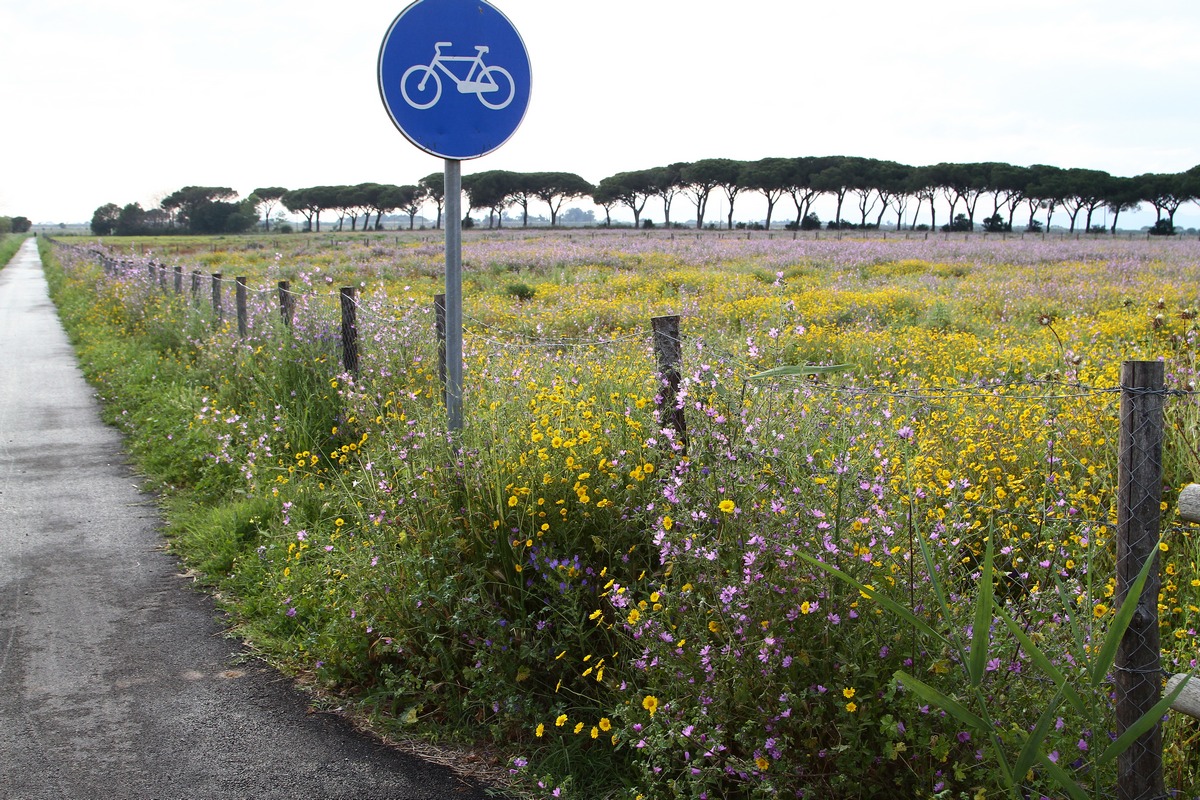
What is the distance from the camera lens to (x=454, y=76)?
4301mm

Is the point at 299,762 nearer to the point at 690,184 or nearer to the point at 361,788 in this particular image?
the point at 361,788

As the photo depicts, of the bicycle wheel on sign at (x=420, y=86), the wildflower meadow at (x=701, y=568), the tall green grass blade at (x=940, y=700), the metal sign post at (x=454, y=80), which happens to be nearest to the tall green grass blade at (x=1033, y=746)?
the wildflower meadow at (x=701, y=568)

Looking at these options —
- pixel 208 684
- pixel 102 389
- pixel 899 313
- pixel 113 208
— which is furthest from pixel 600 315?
pixel 113 208

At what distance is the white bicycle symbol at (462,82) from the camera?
4.22m

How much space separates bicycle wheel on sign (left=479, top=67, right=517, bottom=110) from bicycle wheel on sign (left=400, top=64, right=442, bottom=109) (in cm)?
22

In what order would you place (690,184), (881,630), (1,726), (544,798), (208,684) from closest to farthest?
1. (881,630)
2. (544,798)
3. (1,726)
4. (208,684)
5. (690,184)

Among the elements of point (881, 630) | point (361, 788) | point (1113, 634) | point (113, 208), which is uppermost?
point (113, 208)

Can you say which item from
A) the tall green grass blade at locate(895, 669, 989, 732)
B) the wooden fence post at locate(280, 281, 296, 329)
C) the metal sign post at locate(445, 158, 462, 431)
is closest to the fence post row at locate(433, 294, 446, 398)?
the metal sign post at locate(445, 158, 462, 431)

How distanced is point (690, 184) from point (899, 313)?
110 metres

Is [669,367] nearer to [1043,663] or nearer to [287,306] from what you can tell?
[1043,663]

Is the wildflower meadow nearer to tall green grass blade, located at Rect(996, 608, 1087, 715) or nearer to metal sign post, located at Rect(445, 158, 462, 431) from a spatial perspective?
tall green grass blade, located at Rect(996, 608, 1087, 715)

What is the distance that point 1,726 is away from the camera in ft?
12.2

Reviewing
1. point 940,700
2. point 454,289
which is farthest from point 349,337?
point 940,700

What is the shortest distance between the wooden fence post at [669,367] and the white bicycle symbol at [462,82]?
1357 mm
